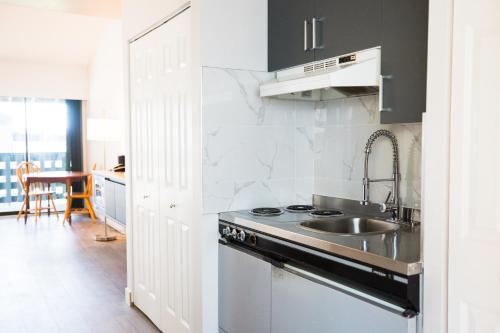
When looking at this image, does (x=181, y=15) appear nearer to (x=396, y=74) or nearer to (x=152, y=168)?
(x=152, y=168)

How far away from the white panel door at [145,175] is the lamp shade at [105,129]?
3.67 metres

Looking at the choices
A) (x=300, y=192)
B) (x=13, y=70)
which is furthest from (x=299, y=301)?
(x=13, y=70)

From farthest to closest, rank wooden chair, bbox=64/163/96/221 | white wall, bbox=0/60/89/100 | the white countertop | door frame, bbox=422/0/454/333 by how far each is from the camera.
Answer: white wall, bbox=0/60/89/100, wooden chair, bbox=64/163/96/221, the white countertop, door frame, bbox=422/0/454/333

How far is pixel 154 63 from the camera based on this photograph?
3211 mm

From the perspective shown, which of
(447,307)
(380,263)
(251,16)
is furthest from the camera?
(251,16)

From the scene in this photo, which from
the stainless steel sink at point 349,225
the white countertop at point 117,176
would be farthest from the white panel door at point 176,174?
the white countertop at point 117,176

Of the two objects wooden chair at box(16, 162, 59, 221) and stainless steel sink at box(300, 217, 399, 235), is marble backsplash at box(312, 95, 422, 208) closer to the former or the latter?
stainless steel sink at box(300, 217, 399, 235)

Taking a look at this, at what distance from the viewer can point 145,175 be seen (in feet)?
11.3

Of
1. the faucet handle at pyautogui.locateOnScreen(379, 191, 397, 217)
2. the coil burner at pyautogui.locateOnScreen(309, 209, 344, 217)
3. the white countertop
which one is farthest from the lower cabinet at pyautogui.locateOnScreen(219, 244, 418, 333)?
the white countertop

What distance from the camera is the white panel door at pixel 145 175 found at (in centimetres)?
327

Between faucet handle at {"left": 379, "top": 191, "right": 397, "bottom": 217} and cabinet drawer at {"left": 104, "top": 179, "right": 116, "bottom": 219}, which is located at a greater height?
faucet handle at {"left": 379, "top": 191, "right": 397, "bottom": 217}

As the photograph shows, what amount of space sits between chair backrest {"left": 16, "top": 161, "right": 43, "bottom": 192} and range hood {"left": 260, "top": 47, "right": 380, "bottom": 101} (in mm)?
6637

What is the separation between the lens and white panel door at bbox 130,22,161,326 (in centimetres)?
327

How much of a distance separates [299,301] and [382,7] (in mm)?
1302
